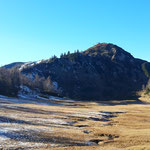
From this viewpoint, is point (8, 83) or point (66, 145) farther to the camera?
point (8, 83)

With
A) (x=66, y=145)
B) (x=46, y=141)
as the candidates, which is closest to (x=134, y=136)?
(x=66, y=145)

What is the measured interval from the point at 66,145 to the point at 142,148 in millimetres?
9598

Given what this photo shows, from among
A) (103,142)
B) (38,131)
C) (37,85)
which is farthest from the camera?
(37,85)

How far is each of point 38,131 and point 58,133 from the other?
3.24m

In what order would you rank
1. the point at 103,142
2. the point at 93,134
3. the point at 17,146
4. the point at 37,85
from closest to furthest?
the point at 17,146, the point at 103,142, the point at 93,134, the point at 37,85

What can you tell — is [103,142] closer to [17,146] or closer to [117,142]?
[117,142]

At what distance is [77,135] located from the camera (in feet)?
84.4

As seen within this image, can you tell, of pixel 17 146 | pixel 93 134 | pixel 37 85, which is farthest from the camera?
pixel 37 85

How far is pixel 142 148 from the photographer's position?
63.4 ft

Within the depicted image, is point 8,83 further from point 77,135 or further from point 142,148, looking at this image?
point 142,148

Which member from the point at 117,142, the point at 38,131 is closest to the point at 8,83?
the point at 38,131

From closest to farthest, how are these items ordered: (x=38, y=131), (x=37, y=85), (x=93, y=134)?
1. (x=38, y=131)
2. (x=93, y=134)
3. (x=37, y=85)

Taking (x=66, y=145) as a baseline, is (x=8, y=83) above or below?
above

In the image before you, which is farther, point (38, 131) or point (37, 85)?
point (37, 85)
